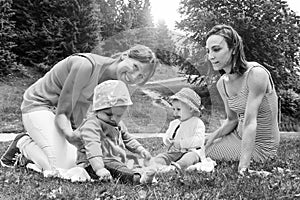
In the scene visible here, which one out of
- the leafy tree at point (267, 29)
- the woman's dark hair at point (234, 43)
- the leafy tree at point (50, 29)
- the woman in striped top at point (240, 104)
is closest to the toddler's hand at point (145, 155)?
the woman in striped top at point (240, 104)

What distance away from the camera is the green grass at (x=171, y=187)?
296cm

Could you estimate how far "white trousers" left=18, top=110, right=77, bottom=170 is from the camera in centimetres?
398

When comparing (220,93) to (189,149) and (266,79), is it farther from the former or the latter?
(189,149)

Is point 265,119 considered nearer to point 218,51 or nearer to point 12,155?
point 218,51

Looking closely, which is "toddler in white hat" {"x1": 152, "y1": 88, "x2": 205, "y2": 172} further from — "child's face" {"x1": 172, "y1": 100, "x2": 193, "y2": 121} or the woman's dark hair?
the woman's dark hair

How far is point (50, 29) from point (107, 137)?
33.4 feet

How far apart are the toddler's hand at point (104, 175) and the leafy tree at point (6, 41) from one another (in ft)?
36.0

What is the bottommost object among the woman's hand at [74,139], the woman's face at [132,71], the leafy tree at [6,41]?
the leafy tree at [6,41]

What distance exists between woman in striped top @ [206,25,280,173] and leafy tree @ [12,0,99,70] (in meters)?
6.64

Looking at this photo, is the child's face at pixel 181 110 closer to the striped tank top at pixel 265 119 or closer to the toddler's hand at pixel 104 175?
the striped tank top at pixel 265 119

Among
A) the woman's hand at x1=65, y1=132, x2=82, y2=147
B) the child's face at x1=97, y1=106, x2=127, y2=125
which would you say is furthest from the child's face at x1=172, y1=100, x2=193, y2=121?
the woman's hand at x1=65, y1=132, x2=82, y2=147

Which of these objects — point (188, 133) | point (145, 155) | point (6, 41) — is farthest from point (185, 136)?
point (6, 41)

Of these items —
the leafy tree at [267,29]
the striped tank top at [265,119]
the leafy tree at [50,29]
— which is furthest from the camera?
the leafy tree at [50,29]

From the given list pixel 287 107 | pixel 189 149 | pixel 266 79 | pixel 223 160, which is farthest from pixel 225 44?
pixel 287 107
